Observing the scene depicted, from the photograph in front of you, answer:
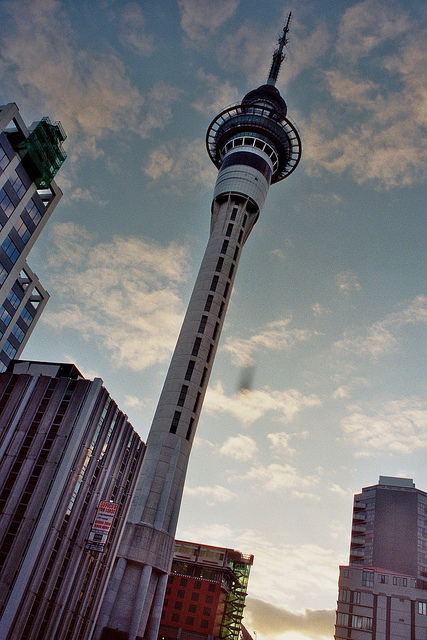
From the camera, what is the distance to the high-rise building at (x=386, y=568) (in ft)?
377

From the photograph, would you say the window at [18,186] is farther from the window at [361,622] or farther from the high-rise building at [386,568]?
the window at [361,622]

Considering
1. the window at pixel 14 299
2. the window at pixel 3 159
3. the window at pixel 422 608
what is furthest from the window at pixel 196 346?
the window at pixel 422 608

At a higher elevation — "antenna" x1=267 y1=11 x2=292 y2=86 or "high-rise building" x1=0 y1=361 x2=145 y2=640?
"antenna" x1=267 y1=11 x2=292 y2=86

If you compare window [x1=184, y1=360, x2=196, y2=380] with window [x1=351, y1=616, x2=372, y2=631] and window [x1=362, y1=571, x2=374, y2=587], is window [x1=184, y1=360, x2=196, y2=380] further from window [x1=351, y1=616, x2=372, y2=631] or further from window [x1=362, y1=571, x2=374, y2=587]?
window [x1=351, y1=616, x2=372, y2=631]

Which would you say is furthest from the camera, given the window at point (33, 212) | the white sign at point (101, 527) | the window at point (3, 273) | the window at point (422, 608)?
the window at point (422, 608)

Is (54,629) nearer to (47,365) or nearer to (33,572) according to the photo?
(33,572)

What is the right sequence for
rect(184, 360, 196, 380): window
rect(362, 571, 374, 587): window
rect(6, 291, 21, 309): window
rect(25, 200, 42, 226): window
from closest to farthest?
rect(25, 200, 42, 226): window → rect(184, 360, 196, 380): window → rect(6, 291, 21, 309): window → rect(362, 571, 374, 587): window

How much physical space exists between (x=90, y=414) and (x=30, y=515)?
1241cm

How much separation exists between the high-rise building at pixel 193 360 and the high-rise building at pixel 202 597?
44239 mm

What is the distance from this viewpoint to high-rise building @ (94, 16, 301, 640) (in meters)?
71.8

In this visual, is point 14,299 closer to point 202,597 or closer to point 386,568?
point 202,597

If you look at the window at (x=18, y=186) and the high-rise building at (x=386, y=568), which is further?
the high-rise building at (x=386, y=568)

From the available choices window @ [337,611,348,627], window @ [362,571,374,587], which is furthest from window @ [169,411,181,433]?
window @ [337,611,348,627]

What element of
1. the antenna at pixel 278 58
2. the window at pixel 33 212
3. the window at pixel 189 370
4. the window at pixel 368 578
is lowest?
the window at pixel 368 578
